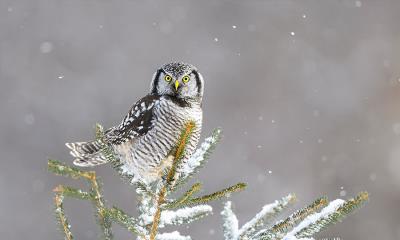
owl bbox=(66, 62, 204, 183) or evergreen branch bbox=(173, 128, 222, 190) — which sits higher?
owl bbox=(66, 62, 204, 183)

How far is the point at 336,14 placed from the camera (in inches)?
957

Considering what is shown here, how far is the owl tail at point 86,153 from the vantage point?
347 centimetres

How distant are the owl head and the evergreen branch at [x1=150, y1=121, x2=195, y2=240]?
193 centimetres

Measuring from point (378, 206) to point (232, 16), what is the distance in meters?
9.77

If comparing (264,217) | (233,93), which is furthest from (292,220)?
(233,93)

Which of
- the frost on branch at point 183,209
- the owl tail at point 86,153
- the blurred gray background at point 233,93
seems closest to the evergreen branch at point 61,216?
the frost on branch at point 183,209

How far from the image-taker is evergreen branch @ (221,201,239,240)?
183 cm

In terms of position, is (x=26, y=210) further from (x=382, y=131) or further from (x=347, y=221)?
(x=382, y=131)

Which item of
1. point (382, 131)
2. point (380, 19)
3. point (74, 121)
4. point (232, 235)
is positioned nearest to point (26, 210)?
point (74, 121)

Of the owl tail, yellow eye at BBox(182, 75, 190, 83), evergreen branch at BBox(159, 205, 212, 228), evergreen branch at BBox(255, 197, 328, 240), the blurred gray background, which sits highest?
the blurred gray background

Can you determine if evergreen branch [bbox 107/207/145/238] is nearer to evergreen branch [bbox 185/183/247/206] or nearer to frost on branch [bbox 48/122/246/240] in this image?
frost on branch [bbox 48/122/246/240]

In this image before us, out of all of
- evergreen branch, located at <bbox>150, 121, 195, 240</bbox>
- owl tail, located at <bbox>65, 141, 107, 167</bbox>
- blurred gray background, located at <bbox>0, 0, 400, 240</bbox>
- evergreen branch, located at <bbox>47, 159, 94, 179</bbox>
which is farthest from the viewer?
blurred gray background, located at <bbox>0, 0, 400, 240</bbox>

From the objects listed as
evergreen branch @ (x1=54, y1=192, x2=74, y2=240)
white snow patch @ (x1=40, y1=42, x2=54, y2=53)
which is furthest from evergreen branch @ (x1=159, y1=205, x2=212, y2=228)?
white snow patch @ (x1=40, y1=42, x2=54, y2=53)

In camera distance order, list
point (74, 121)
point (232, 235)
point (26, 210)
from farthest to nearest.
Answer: point (74, 121) → point (26, 210) → point (232, 235)
